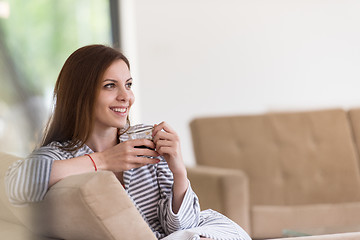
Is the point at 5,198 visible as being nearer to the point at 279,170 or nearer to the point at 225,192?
the point at 225,192

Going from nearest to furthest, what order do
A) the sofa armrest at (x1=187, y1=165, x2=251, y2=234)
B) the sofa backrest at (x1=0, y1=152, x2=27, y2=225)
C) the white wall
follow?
1. the sofa backrest at (x1=0, y1=152, x2=27, y2=225)
2. the sofa armrest at (x1=187, y1=165, x2=251, y2=234)
3. the white wall

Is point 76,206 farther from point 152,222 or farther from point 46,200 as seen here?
point 152,222

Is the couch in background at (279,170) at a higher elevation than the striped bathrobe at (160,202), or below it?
below

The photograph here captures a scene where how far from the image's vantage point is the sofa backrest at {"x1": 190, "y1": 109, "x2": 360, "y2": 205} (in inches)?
126

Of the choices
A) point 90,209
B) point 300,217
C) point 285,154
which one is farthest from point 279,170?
point 90,209

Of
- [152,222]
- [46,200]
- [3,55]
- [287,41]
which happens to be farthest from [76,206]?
[287,41]

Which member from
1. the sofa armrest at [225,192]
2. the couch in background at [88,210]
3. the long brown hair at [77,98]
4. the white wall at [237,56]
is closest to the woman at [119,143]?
the long brown hair at [77,98]

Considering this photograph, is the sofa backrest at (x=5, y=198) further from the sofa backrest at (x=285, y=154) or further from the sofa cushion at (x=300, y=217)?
the sofa backrest at (x=285, y=154)

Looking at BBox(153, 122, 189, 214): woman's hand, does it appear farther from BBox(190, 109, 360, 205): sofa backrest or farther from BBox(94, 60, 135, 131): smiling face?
BBox(190, 109, 360, 205): sofa backrest

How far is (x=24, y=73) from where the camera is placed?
0.56 metres

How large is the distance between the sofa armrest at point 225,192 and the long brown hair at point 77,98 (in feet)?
4.96

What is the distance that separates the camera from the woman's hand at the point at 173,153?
3.88 ft

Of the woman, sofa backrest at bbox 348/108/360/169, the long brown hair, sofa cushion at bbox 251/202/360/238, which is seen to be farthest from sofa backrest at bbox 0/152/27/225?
sofa backrest at bbox 348/108/360/169

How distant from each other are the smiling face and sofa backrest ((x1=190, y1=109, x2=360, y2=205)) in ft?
6.30
